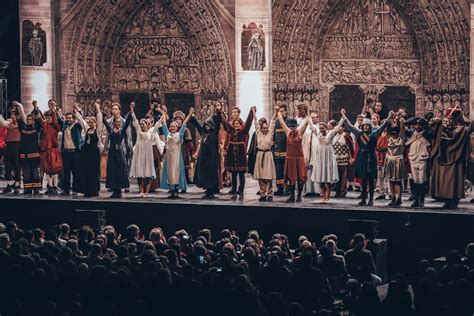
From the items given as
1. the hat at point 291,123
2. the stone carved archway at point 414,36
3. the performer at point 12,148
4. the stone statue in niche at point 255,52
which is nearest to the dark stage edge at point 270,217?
the performer at point 12,148

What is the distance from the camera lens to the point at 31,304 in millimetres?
14117

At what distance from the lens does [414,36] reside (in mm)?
25562

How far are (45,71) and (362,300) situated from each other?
49.8 feet

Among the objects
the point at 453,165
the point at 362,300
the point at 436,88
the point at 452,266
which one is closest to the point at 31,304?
the point at 362,300

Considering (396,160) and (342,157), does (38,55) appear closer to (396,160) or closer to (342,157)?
(342,157)

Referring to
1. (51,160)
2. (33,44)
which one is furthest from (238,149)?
(33,44)

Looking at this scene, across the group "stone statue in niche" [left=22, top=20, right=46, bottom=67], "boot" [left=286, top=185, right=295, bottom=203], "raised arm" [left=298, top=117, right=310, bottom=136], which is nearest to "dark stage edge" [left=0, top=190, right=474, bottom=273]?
"boot" [left=286, top=185, right=295, bottom=203]

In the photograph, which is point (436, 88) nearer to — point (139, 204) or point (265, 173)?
point (265, 173)

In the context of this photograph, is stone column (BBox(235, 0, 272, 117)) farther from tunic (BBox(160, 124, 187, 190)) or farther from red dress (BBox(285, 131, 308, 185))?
red dress (BBox(285, 131, 308, 185))

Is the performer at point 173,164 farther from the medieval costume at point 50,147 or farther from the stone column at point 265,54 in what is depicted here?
the stone column at point 265,54

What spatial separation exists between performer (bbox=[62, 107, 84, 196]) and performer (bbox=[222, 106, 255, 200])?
282 cm

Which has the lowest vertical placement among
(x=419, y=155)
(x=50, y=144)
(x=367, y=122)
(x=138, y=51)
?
(x=419, y=155)

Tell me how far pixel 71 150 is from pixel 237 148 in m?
3.17

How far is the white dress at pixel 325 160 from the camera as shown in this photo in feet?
68.3
